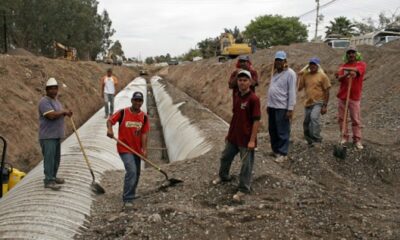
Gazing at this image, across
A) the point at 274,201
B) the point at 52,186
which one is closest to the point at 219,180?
the point at 274,201

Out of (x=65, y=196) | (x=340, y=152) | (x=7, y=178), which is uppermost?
(x=340, y=152)

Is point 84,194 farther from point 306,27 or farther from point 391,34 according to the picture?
point 306,27

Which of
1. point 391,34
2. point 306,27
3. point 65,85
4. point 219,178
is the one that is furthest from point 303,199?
point 306,27

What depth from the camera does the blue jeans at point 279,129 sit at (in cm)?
737

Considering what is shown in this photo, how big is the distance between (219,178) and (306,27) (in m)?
79.1

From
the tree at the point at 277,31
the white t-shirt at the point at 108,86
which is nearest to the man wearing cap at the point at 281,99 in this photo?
the white t-shirt at the point at 108,86

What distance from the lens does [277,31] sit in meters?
78.6

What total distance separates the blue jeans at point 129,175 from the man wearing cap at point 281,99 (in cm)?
255

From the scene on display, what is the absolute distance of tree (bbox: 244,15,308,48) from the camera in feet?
251

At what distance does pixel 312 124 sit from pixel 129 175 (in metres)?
3.59

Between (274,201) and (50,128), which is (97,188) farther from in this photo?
(274,201)

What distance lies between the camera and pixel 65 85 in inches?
821

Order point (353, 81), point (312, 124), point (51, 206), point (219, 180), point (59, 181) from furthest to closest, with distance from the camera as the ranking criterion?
point (312, 124) → point (353, 81) → point (219, 180) → point (59, 181) → point (51, 206)

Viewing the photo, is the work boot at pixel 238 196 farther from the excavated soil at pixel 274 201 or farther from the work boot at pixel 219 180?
the work boot at pixel 219 180
